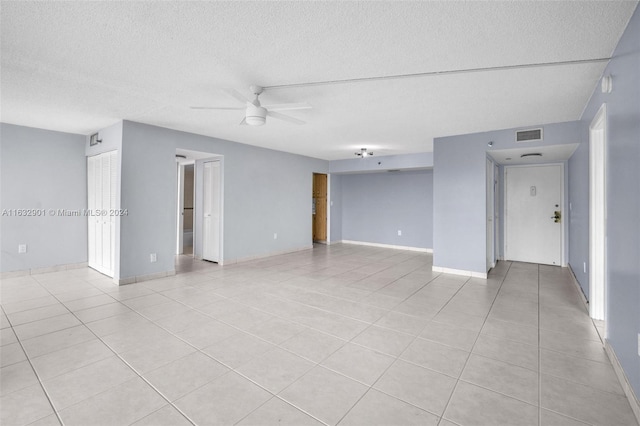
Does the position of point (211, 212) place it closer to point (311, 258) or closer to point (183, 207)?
point (183, 207)

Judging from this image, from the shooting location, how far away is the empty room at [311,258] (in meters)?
1.93

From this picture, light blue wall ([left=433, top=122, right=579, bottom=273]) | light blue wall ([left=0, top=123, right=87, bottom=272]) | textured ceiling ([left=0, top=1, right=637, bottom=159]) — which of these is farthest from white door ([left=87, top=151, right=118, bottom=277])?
light blue wall ([left=433, top=122, right=579, bottom=273])

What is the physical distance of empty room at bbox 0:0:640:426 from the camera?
76.0 inches

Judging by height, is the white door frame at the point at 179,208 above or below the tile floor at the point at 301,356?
above

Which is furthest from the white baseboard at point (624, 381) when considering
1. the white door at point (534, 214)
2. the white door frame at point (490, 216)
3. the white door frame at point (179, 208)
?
the white door frame at point (179, 208)

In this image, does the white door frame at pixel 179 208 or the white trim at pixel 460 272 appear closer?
the white trim at pixel 460 272

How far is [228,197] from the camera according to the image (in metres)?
6.05

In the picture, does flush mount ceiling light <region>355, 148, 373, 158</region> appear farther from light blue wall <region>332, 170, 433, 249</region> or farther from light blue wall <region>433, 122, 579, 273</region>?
light blue wall <region>433, 122, 579, 273</region>

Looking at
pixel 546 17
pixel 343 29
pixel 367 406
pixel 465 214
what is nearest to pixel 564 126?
pixel 465 214

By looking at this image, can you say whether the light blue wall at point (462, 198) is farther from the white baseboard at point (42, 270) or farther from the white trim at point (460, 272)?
the white baseboard at point (42, 270)

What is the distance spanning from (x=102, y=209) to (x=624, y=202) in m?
6.32

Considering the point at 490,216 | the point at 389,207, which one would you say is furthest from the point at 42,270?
the point at 490,216

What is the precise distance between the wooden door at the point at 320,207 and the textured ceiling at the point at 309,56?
4.81 m

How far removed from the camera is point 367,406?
1.90 metres
